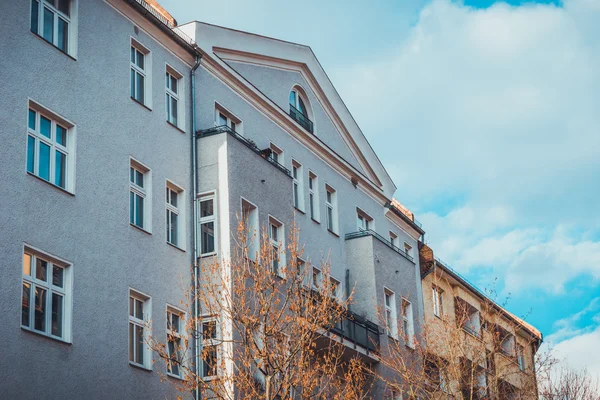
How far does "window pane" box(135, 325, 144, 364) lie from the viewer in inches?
848

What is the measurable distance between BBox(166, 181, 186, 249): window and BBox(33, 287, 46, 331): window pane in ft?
15.8

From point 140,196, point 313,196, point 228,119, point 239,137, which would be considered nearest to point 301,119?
point 313,196

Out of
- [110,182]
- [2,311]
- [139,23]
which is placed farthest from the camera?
[139,23]

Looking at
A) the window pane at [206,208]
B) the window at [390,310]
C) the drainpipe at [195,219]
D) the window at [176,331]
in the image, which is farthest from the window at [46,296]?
the window at [390,310]

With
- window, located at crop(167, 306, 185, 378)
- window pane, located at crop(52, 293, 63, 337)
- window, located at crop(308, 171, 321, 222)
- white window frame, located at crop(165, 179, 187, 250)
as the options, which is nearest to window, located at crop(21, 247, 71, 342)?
window pane, located at crop(52, 293, 63, 337)

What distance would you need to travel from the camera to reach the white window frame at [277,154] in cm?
2930

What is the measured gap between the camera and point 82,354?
1958cm

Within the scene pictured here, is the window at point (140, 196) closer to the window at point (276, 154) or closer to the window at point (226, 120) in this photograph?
the window at point (226, 120)

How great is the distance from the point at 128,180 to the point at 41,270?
3.57 m

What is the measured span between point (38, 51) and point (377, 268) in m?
15.1

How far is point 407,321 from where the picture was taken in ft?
112

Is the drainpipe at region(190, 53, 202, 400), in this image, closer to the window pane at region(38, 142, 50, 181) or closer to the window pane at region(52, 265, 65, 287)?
the window pane at region(52, 265, 65, 287)

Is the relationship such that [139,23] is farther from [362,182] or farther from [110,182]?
[362,182]

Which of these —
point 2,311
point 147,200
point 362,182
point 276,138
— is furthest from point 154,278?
point 362,182
